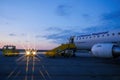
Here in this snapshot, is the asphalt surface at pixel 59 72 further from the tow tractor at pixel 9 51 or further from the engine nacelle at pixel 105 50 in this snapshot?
the tow tractor at pixel 9 51

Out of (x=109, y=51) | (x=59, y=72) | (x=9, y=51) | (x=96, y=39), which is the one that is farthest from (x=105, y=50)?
(x=9, y=51)

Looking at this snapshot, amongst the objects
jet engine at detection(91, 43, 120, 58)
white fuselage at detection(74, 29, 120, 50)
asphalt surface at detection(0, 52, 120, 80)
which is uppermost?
white fuselage at detection(74, 29, 120, 50)

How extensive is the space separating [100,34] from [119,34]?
3916 mm

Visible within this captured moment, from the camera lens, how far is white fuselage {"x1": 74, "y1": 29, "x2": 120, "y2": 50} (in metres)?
27.1

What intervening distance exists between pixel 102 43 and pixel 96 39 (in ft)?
27.8

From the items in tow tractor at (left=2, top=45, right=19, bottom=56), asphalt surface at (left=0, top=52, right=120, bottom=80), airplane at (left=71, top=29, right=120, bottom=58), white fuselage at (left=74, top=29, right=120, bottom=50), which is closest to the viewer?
asphalt surface at (left=0, top=52, right=120, bottom=80)

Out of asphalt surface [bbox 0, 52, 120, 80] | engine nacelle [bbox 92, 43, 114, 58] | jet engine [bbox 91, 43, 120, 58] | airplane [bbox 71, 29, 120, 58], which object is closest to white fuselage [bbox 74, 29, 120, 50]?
airplane [bbox 71, 29, 120, 58]

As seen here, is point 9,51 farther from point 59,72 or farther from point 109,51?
point 59,72

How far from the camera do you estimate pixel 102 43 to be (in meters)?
22.3

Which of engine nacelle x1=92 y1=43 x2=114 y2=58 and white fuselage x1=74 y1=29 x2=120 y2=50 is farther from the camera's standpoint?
white fuselage x1=74 y1=29 x2=120 y2=50

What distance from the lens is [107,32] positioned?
28.8 m

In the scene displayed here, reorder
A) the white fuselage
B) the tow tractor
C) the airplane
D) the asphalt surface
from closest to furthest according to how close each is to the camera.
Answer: the asphalt surface
the airplane
the white fuselage
the tow tractor

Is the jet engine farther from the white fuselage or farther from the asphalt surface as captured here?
the white fuselage

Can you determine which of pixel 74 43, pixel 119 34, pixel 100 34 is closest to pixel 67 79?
pixel 119 34
